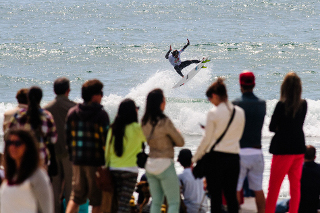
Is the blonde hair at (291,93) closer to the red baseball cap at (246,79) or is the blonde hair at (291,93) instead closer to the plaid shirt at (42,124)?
the red baseball cap at (246,79)

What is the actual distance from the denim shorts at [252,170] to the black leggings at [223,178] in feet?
1.10

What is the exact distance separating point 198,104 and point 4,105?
21.0 ft

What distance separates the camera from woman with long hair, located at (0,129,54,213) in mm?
3043

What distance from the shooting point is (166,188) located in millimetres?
4430

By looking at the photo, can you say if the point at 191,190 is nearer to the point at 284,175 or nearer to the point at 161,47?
the point at 284,175

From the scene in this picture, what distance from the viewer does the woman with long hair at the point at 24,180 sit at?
304cm

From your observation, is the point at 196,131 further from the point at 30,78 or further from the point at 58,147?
the point at 30,78

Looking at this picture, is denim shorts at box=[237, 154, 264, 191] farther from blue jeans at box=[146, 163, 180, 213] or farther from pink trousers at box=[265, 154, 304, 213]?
blue jeans at box=[146, 163, 180, 213]

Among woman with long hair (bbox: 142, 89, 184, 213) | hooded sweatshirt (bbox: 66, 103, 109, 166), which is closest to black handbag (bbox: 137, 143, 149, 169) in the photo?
woman with long hair (bbox: 142, 89, 184, 213)

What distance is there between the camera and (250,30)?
3684cm

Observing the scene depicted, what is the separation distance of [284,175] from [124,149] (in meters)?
1.55

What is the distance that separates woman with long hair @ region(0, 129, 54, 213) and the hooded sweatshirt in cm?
132

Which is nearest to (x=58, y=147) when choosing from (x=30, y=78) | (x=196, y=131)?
(x=196, y=131)

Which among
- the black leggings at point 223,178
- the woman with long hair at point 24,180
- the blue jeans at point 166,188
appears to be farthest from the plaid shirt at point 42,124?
the black leggings at point 223,178
